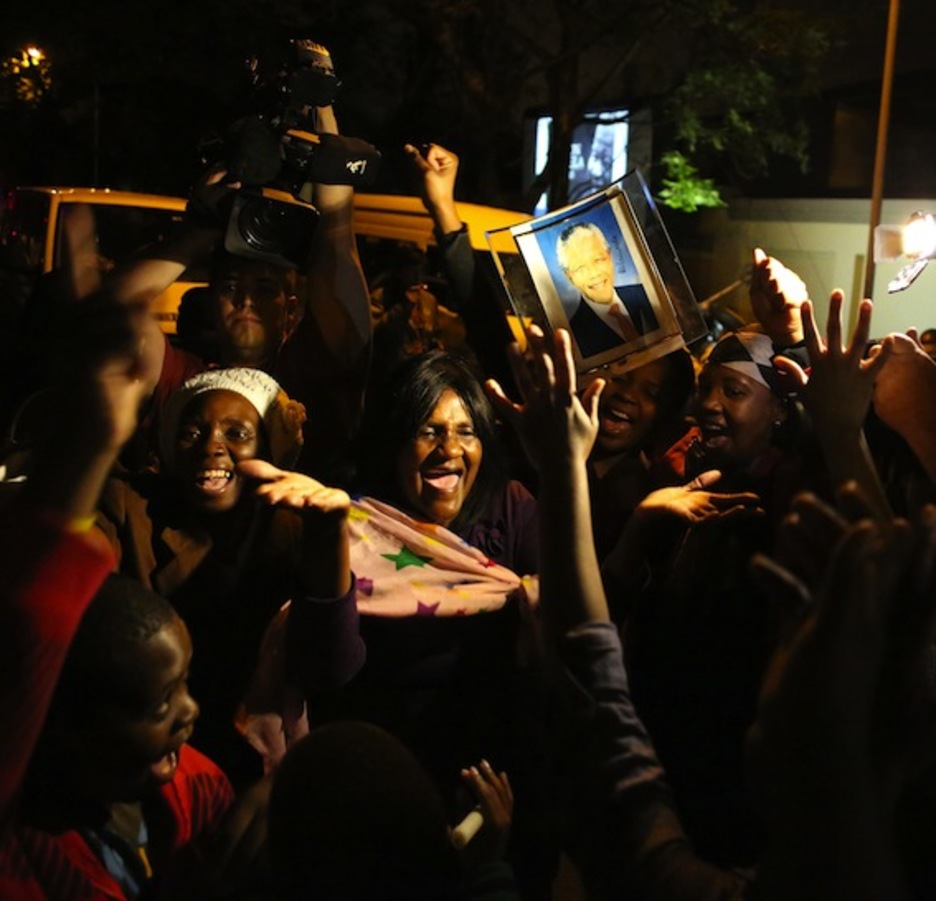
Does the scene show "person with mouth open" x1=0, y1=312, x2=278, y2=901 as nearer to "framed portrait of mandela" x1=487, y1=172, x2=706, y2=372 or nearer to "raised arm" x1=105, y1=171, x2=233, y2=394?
"raised arm" x1=105, y1=171, x2=233, y2=394

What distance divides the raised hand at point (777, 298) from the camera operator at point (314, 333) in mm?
1121

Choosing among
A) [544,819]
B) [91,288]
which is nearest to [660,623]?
[544,819]

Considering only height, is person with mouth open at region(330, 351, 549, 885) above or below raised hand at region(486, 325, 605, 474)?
below

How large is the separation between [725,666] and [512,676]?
62 centimetres

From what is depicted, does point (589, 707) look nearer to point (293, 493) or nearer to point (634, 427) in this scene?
point (293, 493)

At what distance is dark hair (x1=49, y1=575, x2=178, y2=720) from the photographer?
1.67 m

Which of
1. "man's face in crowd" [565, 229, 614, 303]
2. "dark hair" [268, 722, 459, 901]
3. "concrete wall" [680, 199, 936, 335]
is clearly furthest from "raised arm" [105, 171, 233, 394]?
"concrete wall" [680, 199, 936, 335]

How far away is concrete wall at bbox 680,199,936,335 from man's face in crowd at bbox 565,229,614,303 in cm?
1081

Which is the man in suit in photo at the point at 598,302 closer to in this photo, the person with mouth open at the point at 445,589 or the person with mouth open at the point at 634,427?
the person with mouth open at the point at 445,589

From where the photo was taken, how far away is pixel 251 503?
2867 millimetres

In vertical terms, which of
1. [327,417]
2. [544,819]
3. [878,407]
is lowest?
[544,819]

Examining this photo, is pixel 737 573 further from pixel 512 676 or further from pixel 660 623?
pixel 512 676

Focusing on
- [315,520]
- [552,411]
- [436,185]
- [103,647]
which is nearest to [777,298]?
[436,185]

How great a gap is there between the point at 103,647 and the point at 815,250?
15.5m
